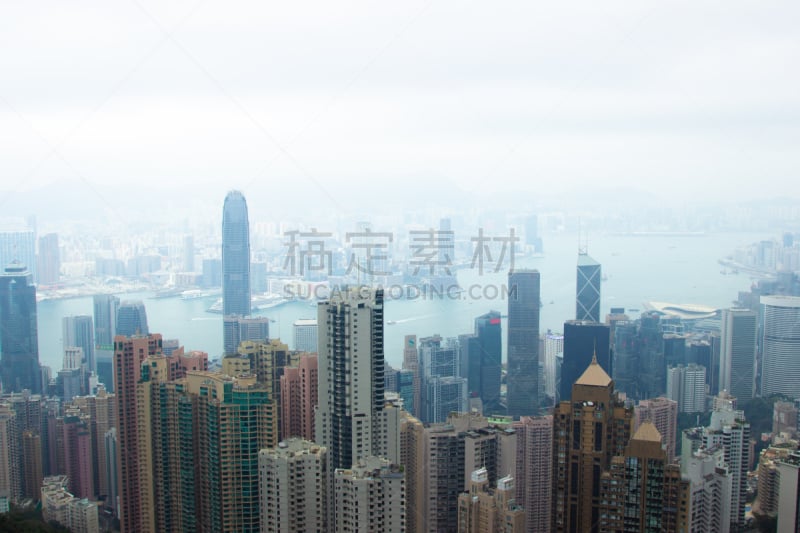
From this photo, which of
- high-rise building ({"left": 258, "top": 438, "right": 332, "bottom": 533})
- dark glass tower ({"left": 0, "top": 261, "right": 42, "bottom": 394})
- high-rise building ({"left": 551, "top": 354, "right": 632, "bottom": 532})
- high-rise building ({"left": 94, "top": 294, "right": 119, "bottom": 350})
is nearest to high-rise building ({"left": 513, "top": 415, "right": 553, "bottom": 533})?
high-rise building ({"left": 551, "top": 354, "right": 632, "bottom": 532})

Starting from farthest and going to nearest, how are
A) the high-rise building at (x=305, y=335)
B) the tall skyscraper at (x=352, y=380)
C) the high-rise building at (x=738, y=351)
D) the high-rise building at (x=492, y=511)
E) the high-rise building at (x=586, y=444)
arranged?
the high-rise building at (x=738, y=351)
the high-rise building at (x=305, y=335)
the tall skyscraper at (x=352, y=380)
the high-rise building at (x=492, y=511)
the high-rise building at (x=586, y=444)

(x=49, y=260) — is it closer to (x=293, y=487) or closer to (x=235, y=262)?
(x=235, y=262)

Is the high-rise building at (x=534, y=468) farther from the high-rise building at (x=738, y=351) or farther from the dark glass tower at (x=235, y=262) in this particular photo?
the high-rise building at (x=738, y=351)

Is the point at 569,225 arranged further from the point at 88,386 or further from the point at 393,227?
the point at 88,386

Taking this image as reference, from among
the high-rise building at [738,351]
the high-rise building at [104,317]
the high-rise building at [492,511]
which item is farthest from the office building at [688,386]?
the high-rise building at [104,317]

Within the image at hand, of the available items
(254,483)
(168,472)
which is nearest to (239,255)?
(168,472)

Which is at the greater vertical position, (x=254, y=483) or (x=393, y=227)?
(x=393, y=227)
